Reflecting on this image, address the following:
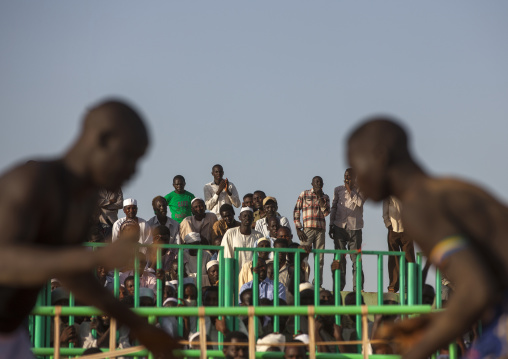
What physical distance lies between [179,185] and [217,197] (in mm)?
779

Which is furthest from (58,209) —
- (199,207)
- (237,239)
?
(199,207)

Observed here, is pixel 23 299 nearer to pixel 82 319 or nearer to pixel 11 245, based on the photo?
pixel 11 245

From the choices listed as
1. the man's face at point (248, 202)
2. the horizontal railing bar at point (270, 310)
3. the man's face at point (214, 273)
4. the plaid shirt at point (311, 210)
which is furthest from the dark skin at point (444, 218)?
the man's face at point (248, 202)

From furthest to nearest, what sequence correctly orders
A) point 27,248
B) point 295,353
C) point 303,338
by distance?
point 303,338, point 295,353, point 27,248

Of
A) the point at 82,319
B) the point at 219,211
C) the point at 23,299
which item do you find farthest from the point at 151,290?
the point at 23,299

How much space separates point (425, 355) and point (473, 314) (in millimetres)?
238

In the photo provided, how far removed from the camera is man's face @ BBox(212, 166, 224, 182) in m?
15.0

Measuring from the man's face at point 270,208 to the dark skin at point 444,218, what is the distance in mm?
10267

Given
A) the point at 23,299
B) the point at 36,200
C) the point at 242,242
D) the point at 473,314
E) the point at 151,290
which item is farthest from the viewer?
the point at 242,242

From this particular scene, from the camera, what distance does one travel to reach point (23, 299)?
3.85 m

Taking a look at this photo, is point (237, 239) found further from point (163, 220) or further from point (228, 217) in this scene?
point (163, 220)

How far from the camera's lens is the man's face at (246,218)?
12617 millimetres

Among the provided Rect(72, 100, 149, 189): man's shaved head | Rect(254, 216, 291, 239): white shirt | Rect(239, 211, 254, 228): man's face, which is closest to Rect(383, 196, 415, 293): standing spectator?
Rect(254, 216, 291, 239): white shirt

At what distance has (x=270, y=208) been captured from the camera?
46.1 ft
